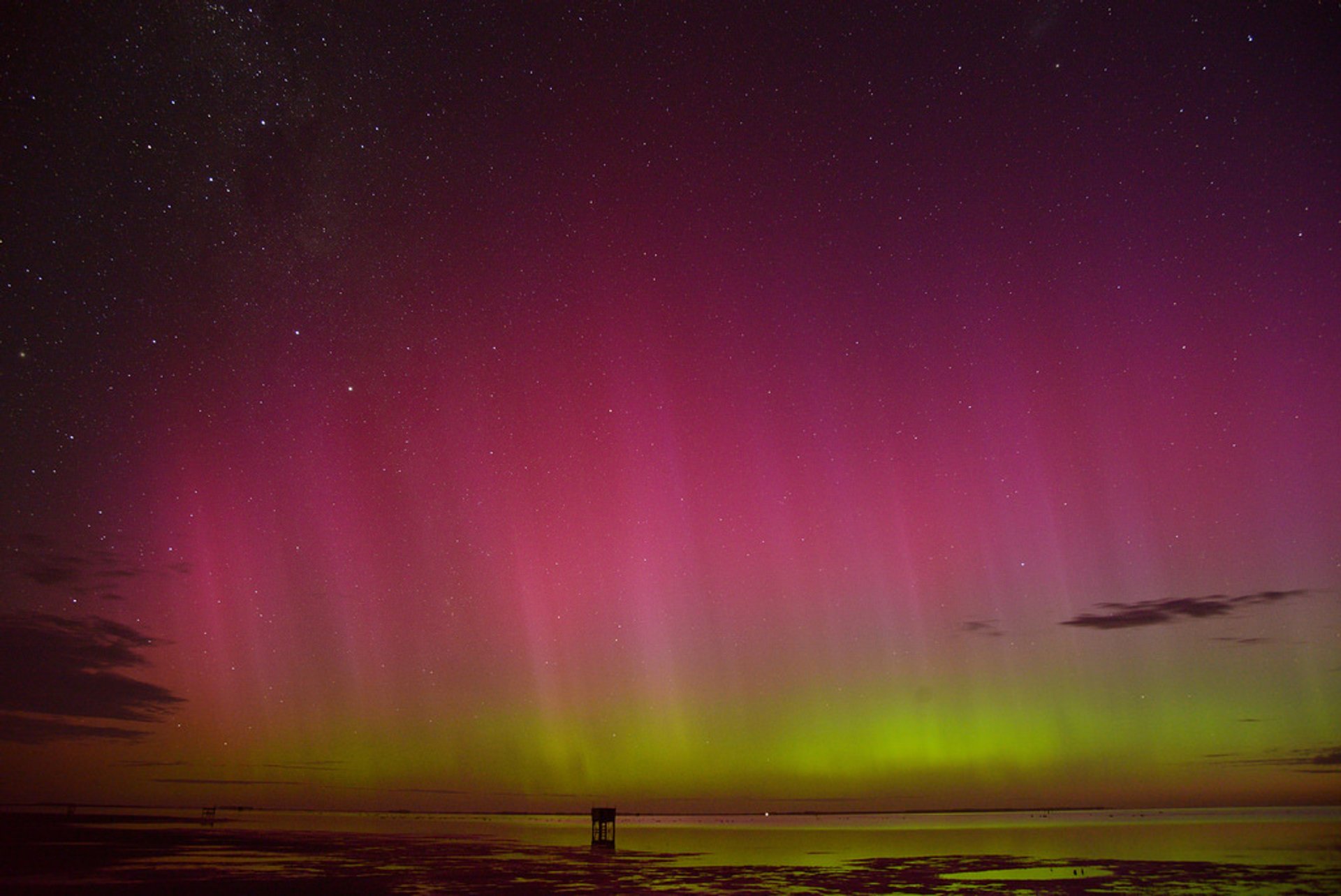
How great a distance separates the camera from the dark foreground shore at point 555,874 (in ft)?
79.4

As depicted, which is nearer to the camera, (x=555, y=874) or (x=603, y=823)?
(x=555, y=874)

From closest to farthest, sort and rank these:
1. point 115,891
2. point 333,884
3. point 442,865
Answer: point 115,891 < point 333,884 < point 442,865

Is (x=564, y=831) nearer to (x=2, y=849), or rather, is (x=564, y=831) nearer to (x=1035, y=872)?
(x=2, y=849)

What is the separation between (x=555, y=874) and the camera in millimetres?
28719

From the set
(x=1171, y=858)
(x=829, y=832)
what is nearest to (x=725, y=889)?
(x=1171, y=858)

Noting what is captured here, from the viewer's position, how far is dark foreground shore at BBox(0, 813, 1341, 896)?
79.4 feet

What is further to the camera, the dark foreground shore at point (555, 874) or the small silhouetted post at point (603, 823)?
the small silhouetted post at point (603, 823)

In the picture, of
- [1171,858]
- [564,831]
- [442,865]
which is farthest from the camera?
[564,831]

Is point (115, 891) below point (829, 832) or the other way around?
the other way around

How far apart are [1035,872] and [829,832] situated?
36.9m

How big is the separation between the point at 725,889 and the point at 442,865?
42.3 feet

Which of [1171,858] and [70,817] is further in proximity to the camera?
[70,817]

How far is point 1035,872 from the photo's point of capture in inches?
1162

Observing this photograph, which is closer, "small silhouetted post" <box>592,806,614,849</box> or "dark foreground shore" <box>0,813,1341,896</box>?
"dark foreground shore" <box>0,813,1341,896</box>
